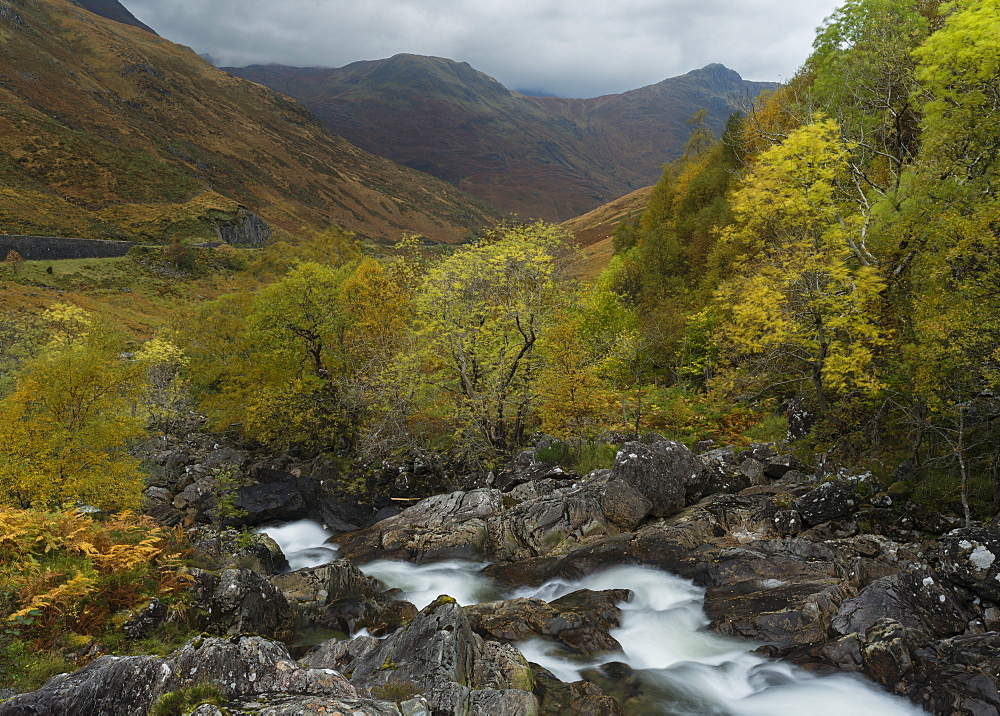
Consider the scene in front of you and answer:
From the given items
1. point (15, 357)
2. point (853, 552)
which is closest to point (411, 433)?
point (853, 552)

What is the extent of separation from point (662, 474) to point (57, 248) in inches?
3336

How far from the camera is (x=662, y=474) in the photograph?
671 inches

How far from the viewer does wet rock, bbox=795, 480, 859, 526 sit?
13930 millimetres

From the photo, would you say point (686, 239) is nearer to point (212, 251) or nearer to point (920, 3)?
point (920, 3)

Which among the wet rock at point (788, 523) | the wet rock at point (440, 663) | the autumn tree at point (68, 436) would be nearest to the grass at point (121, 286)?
the autumn tree at point (68, 436)

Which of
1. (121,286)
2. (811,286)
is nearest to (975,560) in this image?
(811,286)

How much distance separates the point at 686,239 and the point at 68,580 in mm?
42955

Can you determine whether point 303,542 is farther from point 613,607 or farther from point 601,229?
point 601,229

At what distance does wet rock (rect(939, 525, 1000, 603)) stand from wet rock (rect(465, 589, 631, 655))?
6.68m

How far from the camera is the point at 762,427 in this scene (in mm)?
22969

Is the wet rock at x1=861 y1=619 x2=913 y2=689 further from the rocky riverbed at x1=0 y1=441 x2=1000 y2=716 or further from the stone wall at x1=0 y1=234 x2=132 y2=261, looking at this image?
the stone wall at x1=0 y1=234 x2=132 y2=261

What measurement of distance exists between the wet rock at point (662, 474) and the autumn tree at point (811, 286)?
425cm

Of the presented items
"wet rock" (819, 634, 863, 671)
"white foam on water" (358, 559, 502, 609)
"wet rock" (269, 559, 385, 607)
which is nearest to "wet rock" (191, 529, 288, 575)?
"wet rock" (269, 559, 385, 607)

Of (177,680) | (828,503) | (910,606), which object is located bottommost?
(910,606)
